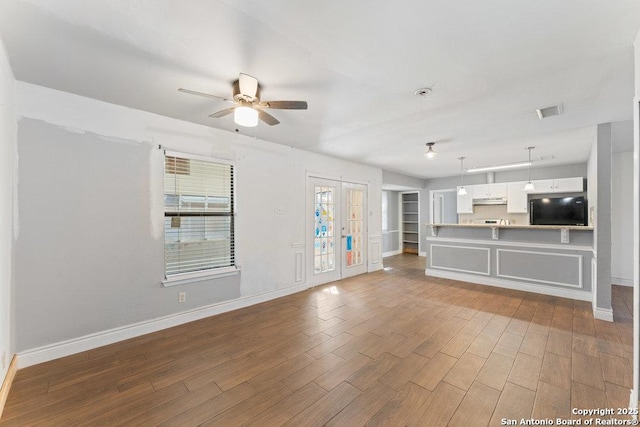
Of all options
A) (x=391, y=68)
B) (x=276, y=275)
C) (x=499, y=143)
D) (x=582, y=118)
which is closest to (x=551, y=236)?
(x=499, y=143)

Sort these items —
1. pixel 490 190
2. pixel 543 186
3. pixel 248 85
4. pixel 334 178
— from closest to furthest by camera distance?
1. pixel 248 85
2. pixel 334 178
3. pixel 543 186
4. pixel 490 190

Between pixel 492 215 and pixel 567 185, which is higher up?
pixel 567 185

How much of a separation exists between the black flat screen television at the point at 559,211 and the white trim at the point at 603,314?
3188 mm

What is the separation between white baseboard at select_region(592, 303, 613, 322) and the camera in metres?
3.27

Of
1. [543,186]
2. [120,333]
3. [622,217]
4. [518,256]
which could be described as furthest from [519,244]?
[120,333]

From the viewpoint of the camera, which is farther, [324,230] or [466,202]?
[466,202]

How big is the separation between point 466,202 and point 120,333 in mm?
7942

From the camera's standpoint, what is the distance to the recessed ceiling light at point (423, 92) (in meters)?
2.44

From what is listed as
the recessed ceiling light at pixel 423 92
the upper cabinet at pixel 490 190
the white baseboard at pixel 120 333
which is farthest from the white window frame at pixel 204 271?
the upper cabinet at pixel 490 190

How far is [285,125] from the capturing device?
11.3ft

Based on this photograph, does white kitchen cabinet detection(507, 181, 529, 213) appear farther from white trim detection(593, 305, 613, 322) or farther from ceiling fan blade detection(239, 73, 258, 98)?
ceiling fan blade detection(239, 73, 258, 98)

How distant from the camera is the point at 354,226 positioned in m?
5.84

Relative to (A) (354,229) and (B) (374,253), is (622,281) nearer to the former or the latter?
(B) (374,253)

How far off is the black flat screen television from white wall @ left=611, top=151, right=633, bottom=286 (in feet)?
2.21
